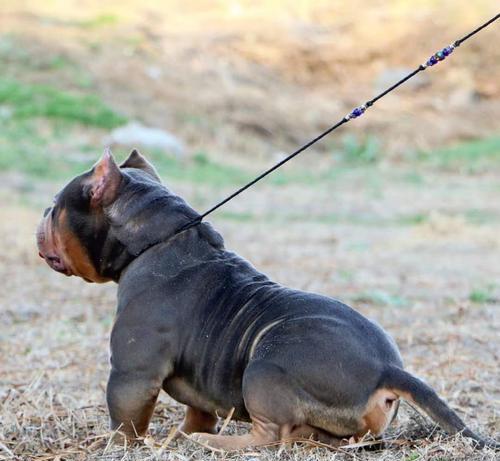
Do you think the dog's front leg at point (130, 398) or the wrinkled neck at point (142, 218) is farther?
the wrinkled neck at point (142, 218)

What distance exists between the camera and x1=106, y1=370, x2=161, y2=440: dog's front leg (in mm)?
4629

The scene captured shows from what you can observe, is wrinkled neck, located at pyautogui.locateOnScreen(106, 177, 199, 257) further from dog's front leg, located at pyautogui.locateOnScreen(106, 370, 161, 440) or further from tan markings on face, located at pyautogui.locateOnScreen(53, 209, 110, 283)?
dog's front leg, located at pyautogui.locateOnScreen(106, 370, 161, 440)

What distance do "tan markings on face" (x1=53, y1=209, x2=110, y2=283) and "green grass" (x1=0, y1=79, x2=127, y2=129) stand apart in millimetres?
16334

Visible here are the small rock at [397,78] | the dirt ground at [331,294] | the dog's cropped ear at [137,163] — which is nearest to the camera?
the dirt ground at [331,294]

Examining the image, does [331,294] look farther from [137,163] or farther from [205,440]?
[205,440]

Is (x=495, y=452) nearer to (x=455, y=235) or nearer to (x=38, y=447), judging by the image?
(x=38, y=447)

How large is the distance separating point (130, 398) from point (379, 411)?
112cm

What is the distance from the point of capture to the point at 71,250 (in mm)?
5016

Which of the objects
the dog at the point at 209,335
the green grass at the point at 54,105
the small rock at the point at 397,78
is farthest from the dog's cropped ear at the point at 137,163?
the small rock at the point at 397,78

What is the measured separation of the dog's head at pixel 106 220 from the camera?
4941 millimetres

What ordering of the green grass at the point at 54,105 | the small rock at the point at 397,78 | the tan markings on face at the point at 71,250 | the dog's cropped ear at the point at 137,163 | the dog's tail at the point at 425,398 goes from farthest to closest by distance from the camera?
the small rock at the point at 397,78 → the green grass at the point at 54,105 → the dog's cropped ear at the point at 137,163 → the tan markings on face at the point at 71,250 → the dog's tail at the point at 425,398

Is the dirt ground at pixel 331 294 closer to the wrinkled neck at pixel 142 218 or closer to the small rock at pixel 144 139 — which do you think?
the wrinkled neck at pixel 142 218

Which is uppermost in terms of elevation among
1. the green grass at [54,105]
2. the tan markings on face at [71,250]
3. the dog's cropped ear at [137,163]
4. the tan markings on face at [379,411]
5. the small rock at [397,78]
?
the dog's cropped ear at [137,163]

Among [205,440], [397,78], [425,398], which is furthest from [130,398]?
[397,78]
